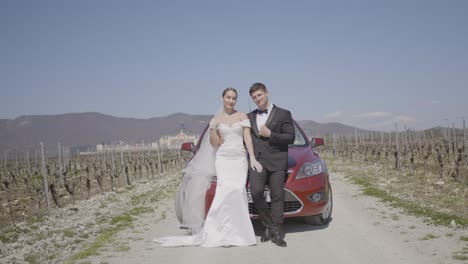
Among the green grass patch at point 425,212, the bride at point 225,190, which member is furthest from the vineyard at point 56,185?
the green grass patch at point 425,212

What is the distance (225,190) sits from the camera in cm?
522

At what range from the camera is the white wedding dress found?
16.7 ft

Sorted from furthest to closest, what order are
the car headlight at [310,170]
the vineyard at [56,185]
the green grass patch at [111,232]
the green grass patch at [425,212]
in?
the vineyard at [56,185] → the green grass patch at [425,212] → the car headlight at [310,170] → the green grass patch at [111,232]

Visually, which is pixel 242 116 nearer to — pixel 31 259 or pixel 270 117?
pixel 270 117

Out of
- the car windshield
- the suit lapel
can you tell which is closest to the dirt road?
the car windshield

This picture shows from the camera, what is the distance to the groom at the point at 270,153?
5.13 meters

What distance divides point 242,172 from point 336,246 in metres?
1.39

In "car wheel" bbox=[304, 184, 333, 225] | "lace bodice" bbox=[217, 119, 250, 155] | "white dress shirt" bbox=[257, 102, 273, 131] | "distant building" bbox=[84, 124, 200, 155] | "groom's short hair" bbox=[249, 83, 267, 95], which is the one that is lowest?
"distant building" bbox=[84, 124, 200, 155]

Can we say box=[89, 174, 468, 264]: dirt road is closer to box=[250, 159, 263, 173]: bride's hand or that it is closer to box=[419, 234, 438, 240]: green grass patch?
box=[419, 234, 438, 240]: green grass patch

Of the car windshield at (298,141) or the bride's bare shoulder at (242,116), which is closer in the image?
the bride's bare shoulder at (242,116)

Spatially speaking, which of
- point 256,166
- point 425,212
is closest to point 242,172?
point 256,166

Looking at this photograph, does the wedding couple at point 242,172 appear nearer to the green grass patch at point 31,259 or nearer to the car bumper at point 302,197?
the car bumper at point 302,197

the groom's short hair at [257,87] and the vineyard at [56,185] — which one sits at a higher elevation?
the groom's short hair at [257,87]

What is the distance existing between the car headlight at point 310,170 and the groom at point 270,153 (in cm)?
30
